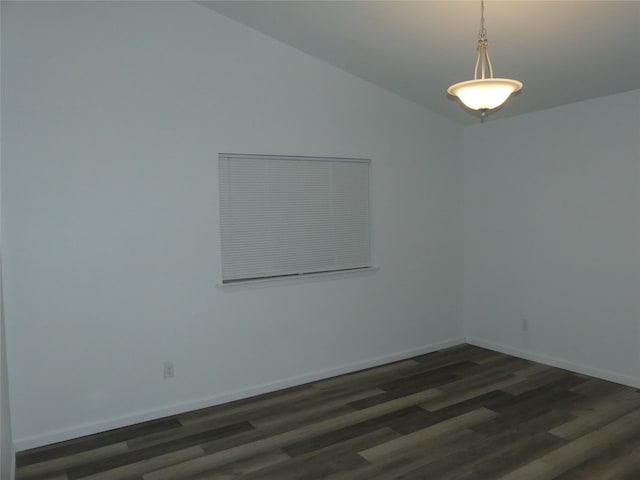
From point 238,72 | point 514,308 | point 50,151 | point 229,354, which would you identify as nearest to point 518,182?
point 514,308

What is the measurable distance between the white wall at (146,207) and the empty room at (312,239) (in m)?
0.02

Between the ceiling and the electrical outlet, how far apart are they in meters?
2.83

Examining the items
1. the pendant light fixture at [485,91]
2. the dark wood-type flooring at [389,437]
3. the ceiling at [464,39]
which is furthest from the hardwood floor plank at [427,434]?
the ceiling at [464,39]

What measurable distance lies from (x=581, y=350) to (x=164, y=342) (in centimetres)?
376

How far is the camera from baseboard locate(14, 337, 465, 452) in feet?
11.5

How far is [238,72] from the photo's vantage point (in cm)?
414

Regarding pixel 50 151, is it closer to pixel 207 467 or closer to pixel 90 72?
pixel 90 72

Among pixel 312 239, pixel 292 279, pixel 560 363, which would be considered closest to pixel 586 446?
pixel 560 363

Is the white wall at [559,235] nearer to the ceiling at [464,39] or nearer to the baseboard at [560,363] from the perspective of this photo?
the baseboard at [560,363]

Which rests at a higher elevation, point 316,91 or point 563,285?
point 316,91

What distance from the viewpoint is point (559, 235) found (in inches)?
188

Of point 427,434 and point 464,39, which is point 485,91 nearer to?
point 464,39

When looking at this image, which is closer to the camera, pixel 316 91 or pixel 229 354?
pixel 229 354

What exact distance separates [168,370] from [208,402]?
45 cm
